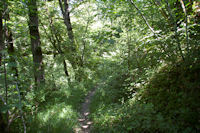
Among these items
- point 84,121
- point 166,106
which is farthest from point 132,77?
point 84,121

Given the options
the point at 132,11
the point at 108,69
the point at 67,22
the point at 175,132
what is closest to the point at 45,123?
the point at 108,69

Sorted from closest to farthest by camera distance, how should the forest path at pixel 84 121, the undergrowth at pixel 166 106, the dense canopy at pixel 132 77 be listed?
the undergrowth at pixel 166 106
the dense canopy at pixel 132 77
the forest path at pixel 84 121

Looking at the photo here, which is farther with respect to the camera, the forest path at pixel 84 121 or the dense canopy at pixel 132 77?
the forest path at pixel 84 121

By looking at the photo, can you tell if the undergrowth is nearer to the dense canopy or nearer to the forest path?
the dense canopy

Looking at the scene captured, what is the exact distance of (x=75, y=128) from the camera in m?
4.45

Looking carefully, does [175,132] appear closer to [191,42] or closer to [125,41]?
[191,42]

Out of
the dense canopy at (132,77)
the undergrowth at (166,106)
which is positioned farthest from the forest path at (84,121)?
the undergrowth at (166,106)

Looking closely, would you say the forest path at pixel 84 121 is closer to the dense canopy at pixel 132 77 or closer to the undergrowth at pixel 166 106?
the dense canopy at pixel 132 77

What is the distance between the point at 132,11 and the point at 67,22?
26.2ft

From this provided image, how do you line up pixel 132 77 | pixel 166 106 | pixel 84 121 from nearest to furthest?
pixel 166 106 < pixel 132 77 < pixel 84 121

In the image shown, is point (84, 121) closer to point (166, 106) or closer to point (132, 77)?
point (132, 77)

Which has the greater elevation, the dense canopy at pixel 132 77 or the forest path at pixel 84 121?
the dense canopy at pixel 132 77

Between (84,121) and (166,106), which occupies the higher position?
(166,106)

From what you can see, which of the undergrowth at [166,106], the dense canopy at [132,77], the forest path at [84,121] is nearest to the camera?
the undergrowth at [166,106]
